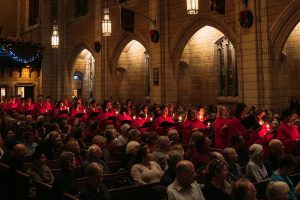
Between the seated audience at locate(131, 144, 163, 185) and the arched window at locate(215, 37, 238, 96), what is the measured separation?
38.3ft

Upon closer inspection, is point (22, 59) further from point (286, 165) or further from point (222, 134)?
point (286, 165)

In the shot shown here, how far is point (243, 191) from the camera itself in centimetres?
386

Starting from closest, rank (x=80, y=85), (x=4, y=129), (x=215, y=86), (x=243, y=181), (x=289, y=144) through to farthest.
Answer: (x=243, y=181) < (x=289, y=144) < (x=4, y=129) < (x=215, y=86) < (x=80, y=85)

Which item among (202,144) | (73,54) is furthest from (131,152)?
(73,54)

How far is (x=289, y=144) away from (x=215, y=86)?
397 inches

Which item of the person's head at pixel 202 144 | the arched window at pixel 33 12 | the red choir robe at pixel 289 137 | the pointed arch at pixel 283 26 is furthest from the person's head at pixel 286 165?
the arched window at pixel 33 12

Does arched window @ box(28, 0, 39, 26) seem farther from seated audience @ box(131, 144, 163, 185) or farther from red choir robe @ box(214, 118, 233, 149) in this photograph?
seated audience @ box(131, 144, 163, 185)

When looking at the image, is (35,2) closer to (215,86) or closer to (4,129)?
(215,86)

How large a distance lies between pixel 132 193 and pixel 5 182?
8.90 feet

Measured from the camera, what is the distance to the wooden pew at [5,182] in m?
6.30

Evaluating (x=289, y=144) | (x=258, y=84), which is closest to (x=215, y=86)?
(x=258, y=84)

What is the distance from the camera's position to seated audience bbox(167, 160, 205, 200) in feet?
13.9

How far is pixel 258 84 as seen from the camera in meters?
12.6

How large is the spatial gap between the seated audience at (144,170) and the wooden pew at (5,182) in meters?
2.26
